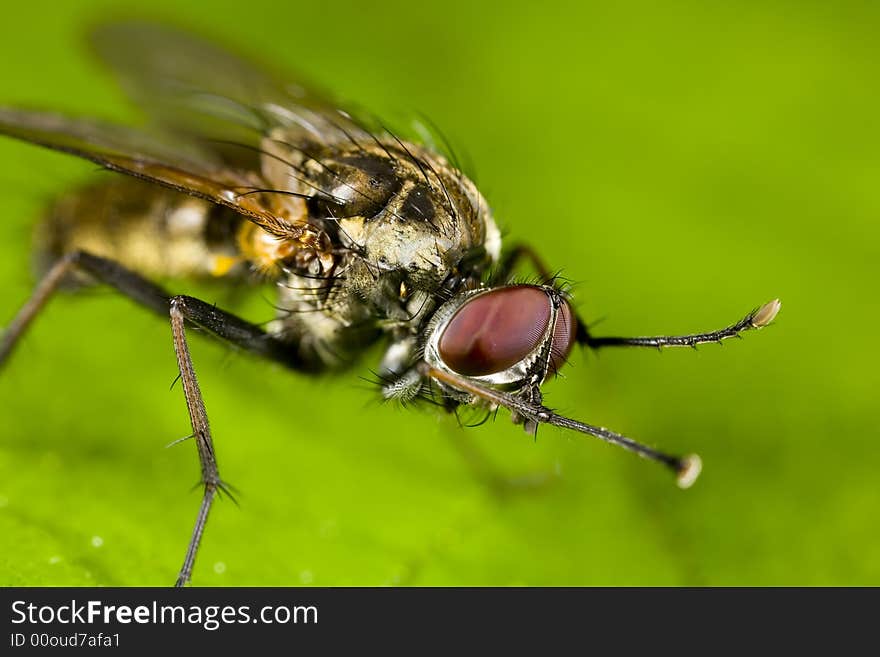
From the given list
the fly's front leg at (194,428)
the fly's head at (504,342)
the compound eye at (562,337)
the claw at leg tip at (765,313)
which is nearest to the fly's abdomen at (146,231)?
the fly's front leg at (194,428)

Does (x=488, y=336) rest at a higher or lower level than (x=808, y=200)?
lower

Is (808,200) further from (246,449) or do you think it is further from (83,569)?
(83,569)

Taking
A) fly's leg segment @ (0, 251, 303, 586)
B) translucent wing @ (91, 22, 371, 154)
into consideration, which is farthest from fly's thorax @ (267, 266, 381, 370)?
translucent wing @ (91, 22, 371, 154)

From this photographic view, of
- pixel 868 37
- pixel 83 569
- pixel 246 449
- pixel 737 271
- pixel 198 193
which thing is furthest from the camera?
pixel 868 37

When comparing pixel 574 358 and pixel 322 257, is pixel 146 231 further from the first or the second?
pixel 574 358

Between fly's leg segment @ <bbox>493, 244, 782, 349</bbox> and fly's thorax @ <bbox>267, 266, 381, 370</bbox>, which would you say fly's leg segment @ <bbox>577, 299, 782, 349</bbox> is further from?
fly's thorax @ <bbox>267, 266, 381, 370</bbox>

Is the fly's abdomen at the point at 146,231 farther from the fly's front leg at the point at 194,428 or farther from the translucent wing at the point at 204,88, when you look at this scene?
the fly's front leg at the point at 194,428

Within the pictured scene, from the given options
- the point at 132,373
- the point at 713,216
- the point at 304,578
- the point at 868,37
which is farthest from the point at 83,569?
the point at 868,37
